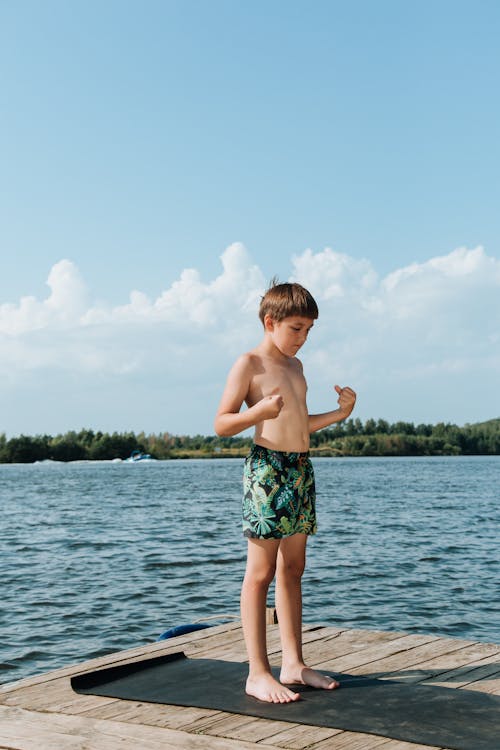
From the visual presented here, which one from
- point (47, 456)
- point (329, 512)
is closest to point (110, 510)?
point (329, 512)

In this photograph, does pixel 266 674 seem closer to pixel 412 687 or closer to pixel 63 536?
pixel 412 687

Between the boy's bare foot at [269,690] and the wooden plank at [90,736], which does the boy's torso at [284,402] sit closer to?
the boy's bare foot at [269,690]

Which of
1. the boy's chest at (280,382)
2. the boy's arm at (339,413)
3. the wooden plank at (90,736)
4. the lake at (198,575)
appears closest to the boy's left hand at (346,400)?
the boy's arm at (339,413)

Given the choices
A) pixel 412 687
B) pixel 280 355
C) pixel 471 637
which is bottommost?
pixel 471 637

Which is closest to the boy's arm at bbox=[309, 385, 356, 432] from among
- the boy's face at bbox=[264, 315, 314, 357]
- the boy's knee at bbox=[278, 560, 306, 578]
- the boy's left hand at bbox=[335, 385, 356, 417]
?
the boy's left hand at bbox=[335, 385, 356, 417]

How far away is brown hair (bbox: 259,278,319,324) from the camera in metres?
4.23

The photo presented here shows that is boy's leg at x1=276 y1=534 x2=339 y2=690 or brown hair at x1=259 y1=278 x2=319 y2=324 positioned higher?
brown hair at x1=259 y1=278 x2=319 y2=324

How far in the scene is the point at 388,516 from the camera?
2761 centimetres

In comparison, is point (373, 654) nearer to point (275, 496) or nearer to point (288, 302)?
point (275, 496)

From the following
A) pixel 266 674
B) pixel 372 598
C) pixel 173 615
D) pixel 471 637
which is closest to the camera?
pixel 266 674

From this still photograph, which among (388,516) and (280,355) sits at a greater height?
(280,355)

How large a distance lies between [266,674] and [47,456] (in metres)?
105

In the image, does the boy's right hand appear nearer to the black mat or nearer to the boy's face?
the boy's face

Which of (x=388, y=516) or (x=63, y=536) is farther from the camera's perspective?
(x=388, y=516)
